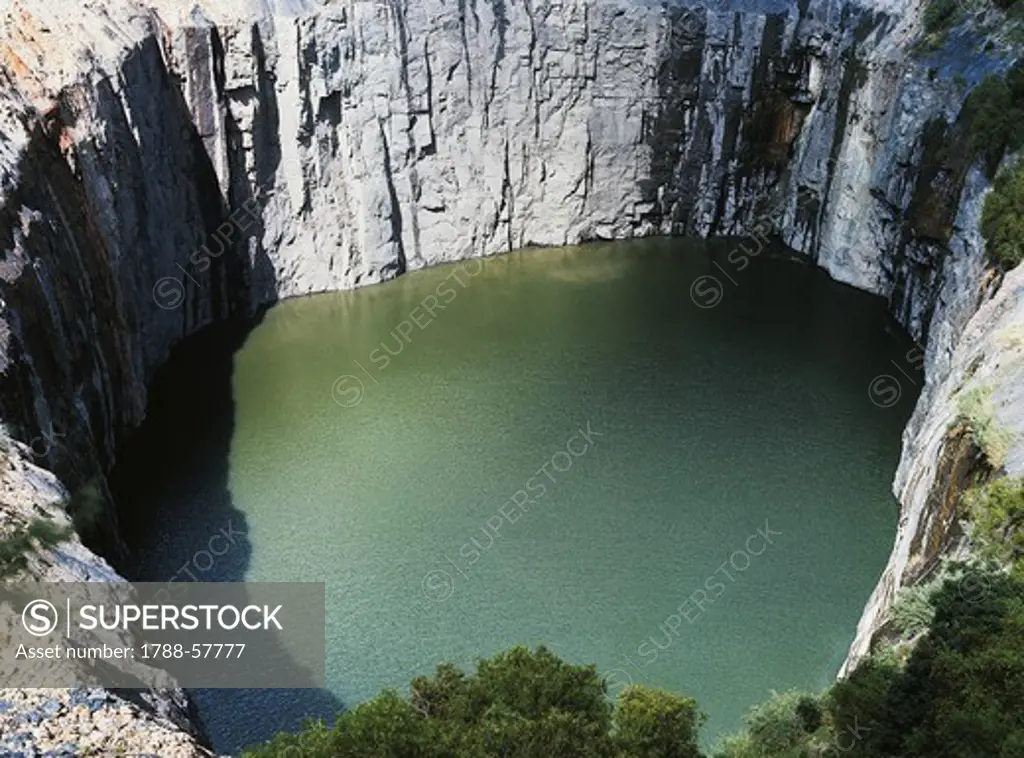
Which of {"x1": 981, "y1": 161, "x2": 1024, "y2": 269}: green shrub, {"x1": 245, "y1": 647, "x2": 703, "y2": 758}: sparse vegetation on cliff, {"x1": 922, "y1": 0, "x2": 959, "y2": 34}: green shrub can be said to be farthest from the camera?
{"x1": 922, "y1": 0, "x2": 959, "y2": 34}: green shrub

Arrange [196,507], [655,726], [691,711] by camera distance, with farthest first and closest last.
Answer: [196,507]
[691,711]
[655,726]

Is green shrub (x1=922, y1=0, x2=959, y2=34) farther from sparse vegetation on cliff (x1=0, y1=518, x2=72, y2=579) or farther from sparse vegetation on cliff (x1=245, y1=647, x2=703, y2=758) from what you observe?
sparse vegetation on cliff (x1=0, y1=518, x2=72, y2=579)

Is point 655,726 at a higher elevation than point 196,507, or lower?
higher

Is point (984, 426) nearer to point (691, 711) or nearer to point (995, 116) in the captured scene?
point (691, 711)

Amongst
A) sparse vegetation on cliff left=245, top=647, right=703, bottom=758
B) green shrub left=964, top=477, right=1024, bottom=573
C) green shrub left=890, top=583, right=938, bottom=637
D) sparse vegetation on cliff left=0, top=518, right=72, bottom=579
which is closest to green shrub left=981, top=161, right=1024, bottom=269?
green shrub left=964, top=477, right=1024, bottom=573

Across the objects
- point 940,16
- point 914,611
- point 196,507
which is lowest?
point 196,507

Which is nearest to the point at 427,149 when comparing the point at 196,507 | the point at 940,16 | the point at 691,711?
the point at 940,16

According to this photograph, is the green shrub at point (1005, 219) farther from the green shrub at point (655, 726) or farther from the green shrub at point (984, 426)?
the green shrub at point (655, 726)

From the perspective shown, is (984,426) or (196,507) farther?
(196,507)
